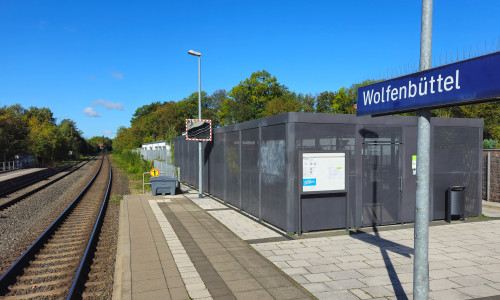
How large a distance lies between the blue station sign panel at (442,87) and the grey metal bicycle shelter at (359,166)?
172 inches

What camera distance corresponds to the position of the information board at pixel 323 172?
305 inches

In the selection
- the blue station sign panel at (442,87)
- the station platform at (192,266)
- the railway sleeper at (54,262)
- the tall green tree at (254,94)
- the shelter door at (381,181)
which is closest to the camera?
the blue station sign panel at (442,87)

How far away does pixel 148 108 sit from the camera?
364 feet

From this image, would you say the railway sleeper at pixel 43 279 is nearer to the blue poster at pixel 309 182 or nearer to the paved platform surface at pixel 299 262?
the paved platform surface at pixel 299 262

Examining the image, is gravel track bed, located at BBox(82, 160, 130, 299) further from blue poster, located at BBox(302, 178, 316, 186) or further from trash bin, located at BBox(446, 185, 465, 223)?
trash bin, located at BBox(446, 185, 465, 223)

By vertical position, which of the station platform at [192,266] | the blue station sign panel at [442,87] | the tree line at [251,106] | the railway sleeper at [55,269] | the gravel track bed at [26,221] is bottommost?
the railway sleeper at [55,269]

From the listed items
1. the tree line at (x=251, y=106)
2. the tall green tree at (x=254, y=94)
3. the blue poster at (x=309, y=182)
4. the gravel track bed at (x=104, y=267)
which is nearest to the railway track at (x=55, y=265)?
the gravel track bed at (x=104, y=267)

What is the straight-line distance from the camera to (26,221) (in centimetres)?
1076

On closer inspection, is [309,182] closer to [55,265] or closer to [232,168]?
→ [232,168]

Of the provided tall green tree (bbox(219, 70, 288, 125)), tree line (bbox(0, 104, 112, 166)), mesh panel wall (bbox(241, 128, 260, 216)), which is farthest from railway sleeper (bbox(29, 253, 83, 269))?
tall green tree (bbox(219, 70, 288, 125))

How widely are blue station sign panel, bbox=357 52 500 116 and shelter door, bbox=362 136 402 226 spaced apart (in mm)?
5291

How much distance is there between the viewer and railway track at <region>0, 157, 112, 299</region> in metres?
5.41

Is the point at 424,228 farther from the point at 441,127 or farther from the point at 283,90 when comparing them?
the point at 283,90

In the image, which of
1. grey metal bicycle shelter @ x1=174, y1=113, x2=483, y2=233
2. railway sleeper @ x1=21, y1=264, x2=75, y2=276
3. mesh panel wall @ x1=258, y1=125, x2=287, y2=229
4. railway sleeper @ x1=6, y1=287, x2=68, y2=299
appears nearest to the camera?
railway sleeper @ x1=6, y1=287, x2=68, y2=299
